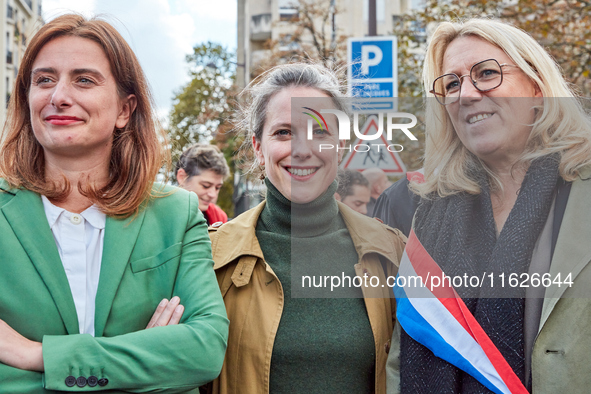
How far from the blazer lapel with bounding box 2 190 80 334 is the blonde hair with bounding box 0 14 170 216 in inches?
3.2

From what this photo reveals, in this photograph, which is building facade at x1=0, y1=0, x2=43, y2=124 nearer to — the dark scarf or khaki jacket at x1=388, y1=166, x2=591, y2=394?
the dark scarf

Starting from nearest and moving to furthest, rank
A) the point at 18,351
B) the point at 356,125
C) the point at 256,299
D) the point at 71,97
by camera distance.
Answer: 1. the point at 18,351
2. the point at 71,97
3. the point at 256,299
4. the point at 356,125

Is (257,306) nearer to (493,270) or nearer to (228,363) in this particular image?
(228,363)

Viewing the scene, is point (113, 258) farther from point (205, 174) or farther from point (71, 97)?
point (205, 174)

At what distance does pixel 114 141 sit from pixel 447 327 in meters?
1.53

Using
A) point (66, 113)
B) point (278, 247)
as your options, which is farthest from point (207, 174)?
point (66, 113)

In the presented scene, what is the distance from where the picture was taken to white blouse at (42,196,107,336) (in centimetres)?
226

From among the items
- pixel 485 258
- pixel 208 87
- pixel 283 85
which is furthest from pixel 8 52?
pixel 485 258

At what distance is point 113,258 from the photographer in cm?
232

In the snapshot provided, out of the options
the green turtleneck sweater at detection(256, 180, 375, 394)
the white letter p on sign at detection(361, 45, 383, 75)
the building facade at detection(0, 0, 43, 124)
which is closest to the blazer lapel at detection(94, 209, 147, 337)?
the green turtleneck sweater at detection(256, 180, 375, 394)

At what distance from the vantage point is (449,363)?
246 centimetres

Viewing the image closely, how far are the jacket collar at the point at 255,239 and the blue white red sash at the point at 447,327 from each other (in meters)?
0.22

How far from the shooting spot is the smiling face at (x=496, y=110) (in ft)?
8.10

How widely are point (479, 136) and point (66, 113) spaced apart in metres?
1.59
